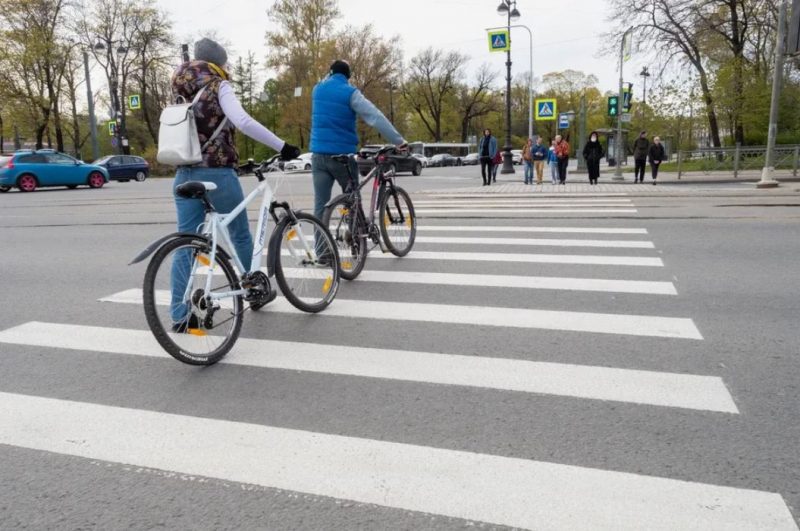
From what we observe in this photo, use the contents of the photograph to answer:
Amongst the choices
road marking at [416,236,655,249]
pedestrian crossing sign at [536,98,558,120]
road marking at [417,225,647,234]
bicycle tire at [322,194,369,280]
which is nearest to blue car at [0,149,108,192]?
pedestrian crossing sign at [536,98,558,120]

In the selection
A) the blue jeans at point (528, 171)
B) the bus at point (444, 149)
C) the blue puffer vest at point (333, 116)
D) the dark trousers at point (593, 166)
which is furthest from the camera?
the bus at point (444, 149)

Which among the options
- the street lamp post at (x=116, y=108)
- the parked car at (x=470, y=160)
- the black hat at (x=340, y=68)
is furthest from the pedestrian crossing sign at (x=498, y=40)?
the parked car at (x=470, y=160)

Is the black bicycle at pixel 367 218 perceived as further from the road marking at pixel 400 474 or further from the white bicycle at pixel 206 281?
the road marking at pixel 400 474

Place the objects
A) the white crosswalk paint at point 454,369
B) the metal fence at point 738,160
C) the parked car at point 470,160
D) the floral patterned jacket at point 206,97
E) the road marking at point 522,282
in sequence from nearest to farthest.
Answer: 1. the white crosswalk paint at point 454,369
2. the floral patterned jacket at point 206,97
3. the road marking at point 522,282
4. the metal fence at point 738,160
5. the parked car at point 470,160

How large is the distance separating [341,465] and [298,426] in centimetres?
45

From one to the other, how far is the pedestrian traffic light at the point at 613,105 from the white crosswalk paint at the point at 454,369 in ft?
71.7

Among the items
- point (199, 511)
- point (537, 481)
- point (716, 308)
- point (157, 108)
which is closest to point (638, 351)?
point (716, 308)

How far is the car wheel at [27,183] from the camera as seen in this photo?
2312cm

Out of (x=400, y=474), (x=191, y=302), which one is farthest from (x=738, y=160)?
(x=400, y=474)

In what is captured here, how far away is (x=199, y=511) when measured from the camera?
234 cm

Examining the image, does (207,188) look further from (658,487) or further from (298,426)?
(658,487)

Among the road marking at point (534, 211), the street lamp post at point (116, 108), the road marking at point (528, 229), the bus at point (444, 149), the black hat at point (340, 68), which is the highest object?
Answer: the street lamp post at point (116, 108)

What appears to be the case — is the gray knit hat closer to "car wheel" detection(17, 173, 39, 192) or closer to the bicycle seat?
the bicycle seat

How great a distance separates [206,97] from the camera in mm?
4242
